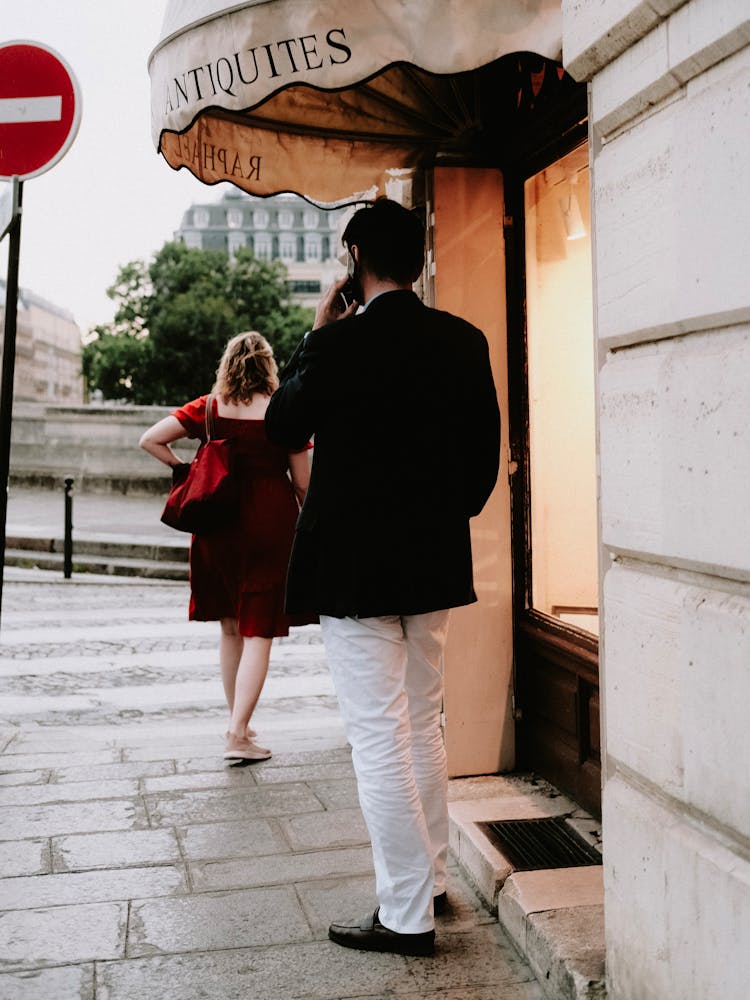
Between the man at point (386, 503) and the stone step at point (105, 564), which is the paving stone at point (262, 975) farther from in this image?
the stone step at point (105, 564)

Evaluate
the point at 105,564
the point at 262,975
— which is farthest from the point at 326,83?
the point at 105,564

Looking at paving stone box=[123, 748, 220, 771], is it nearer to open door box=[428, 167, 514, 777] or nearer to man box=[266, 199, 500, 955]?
open door box=[428, 167, 514, 777]

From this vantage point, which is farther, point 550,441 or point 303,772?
point 303,772

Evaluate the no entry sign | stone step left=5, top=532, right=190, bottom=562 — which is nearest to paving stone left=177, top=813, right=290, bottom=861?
the no entry sign

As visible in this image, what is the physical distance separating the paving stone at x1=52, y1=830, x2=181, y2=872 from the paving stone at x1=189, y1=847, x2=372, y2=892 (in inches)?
7.9

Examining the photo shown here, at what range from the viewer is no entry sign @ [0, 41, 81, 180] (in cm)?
504

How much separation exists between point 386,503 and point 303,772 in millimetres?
2412

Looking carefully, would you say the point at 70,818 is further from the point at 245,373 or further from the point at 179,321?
the point at 179,321

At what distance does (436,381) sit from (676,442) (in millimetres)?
877

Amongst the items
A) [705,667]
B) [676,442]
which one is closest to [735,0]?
[676,442]

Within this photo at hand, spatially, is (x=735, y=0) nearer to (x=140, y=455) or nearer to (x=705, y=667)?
(x=705, y=667)

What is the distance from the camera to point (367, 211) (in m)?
3.16

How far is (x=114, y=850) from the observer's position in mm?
4113

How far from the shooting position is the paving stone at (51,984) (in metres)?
2.98
